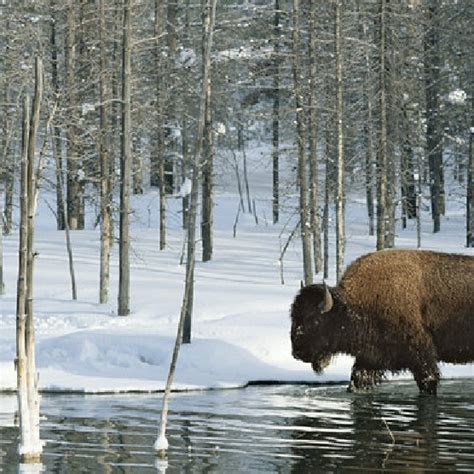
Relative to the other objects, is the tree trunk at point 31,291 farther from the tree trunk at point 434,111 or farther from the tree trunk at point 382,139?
the tree trunk at point 434,111

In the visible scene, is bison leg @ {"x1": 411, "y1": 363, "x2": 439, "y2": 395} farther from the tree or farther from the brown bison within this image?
the tree

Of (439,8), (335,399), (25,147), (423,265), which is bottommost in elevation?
(335,399)

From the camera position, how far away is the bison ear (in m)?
16.2

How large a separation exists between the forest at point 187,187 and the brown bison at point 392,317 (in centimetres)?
185

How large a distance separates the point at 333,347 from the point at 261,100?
47.2m

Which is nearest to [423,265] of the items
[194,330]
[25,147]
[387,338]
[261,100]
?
[387,338]

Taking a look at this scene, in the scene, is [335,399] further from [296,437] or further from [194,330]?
[194,330]

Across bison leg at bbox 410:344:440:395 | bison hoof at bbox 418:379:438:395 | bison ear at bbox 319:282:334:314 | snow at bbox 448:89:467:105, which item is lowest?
bison hoof at bbox 418:379:438:395

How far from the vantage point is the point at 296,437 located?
12.5 m

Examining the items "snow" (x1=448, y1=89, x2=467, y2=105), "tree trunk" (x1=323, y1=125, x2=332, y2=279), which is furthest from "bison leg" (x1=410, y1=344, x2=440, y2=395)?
"snow" (x1=448, y1=89, x2=467, y2=105)

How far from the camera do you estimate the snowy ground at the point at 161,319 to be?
18.0 m

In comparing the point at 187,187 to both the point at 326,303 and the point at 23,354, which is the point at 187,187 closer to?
the point at 326,303

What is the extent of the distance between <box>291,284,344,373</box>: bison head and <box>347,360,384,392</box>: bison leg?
1.29 feet

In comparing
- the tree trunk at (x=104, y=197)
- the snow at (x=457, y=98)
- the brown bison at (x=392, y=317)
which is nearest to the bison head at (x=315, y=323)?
the brown bison at (x=392, y=317)
